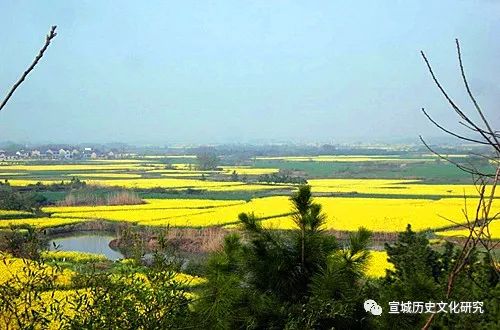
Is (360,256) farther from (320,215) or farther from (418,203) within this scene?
(418,203)

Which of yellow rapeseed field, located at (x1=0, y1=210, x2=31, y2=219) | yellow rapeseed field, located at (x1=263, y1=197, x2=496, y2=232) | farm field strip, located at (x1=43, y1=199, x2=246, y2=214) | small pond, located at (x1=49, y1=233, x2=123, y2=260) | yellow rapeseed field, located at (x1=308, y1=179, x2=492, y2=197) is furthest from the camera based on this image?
yellow rapeseed field, located at (x1=308, y1=179, x2=492, y2=197)

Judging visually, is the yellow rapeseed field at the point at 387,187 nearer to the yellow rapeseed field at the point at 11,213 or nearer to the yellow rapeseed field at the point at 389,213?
the yellow rapeseed field at the point at 389,213

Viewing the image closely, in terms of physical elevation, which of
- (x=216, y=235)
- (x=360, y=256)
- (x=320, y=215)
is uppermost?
(x=320, y=215)

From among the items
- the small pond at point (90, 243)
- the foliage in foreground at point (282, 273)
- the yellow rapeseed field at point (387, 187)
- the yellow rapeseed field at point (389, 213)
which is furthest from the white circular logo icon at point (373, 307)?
the yellow rapeseed field at point (387, 187)

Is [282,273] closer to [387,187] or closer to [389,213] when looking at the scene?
[389,213]

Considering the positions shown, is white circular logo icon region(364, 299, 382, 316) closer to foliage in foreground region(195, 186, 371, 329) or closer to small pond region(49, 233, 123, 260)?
foliage in foreground region(195, 186, 371, 329)

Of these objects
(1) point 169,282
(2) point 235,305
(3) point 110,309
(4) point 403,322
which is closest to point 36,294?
(3) point 110,309

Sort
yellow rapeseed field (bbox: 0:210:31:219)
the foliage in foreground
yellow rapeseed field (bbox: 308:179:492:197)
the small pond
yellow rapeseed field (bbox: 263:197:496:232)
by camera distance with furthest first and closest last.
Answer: yellow rapeseed field (bbox: 308:179:492:197), yellow rapeseed field (bbox: 0:210:31:219), yellow rapeseed field (bbox: 263:197:496:232), the small pond, the foliage in foreground

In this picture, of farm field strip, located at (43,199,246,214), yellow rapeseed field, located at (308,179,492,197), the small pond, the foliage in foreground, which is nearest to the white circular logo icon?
the foliage in foreground

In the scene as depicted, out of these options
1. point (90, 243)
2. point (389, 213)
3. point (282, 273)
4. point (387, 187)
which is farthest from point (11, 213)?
point (387, 187)
